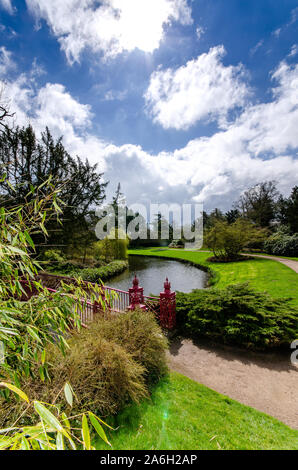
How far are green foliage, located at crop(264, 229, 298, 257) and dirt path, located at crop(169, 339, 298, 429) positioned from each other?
72.8 ft

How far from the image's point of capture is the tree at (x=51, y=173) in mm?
11789

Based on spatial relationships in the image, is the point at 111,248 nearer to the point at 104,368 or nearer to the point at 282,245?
the point at 282,245

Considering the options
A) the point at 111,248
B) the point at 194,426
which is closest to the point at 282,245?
the point at 111,248

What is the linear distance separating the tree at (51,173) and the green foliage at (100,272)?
2.58m

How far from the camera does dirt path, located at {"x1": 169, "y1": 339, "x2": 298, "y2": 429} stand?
3361mm

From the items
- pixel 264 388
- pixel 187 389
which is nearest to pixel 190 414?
pixel 187 389

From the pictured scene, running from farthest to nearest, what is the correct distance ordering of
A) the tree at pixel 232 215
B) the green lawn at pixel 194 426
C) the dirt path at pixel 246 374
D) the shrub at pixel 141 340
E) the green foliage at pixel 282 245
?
the tree at pixel 232 215 → the green foliage at pixel 282 245 → the shrub at pixel 141 340 → the dirt path at pixel 246 374 → the green lawn at pixel 194 426

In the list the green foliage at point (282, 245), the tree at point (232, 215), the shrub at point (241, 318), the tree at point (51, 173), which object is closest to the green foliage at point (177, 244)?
the tree at point (232, 215)

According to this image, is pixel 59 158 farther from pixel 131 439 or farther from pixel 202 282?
pixel 131 439

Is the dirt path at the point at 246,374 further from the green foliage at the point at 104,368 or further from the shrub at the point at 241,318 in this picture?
the green foliage at the point at 104,368

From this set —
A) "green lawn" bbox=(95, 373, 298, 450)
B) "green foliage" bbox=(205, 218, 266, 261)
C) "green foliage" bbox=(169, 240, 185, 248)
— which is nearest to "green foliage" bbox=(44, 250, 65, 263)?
"green lawn" bbox=(95, 373, 298, 450)

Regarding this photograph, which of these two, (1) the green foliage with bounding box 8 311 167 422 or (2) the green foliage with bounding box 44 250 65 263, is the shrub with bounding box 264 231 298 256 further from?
(1) the green foliage with bounding box 8 311 167 422
